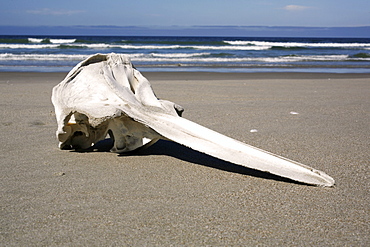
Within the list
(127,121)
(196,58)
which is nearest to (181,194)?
(127,121)

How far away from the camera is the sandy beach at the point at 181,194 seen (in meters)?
2.17

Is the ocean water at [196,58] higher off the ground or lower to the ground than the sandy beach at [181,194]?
higher

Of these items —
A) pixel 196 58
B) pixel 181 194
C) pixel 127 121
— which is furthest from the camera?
pixel 196 58

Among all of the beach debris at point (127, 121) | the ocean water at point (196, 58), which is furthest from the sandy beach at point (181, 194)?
the ocean water at point (196, 58)

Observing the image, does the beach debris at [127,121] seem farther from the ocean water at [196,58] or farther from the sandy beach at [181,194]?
the ocean water at [196,58]

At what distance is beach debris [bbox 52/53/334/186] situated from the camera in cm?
299

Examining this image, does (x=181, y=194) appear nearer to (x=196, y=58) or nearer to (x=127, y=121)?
(x=127, y=121)

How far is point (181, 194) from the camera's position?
9.07ft

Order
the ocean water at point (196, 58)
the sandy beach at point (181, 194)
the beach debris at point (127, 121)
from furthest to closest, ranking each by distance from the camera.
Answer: the ocean water at point (196, 58) → the beach debris at point (127, 121) → the sandy beach at point (181, 194)

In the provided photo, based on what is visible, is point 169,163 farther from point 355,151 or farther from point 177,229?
point 355,151

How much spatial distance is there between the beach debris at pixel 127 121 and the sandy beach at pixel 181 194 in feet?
0.48

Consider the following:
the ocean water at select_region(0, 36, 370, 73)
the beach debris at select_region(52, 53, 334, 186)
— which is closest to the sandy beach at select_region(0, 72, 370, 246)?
the beach debris at select_region(52, 53, 334, 186)

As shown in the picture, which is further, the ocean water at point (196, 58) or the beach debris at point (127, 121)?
the ocean water at point (196, 58)

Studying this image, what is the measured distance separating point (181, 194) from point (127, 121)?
1035 millimetres
